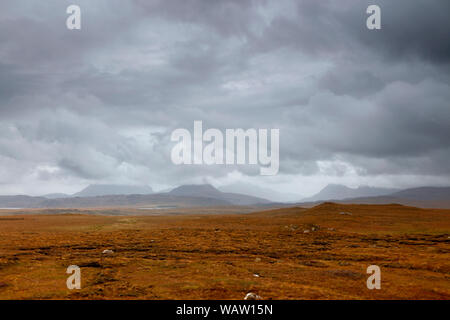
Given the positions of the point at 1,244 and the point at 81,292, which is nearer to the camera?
the point at 81,292

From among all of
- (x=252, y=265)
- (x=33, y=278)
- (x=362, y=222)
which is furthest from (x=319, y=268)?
(x=362, y=222)

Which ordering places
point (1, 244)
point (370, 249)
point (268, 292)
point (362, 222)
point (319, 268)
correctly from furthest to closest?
point (362, 222) → point (1, 244) → point (370, 249) → point (319, 268) → point (268, 292)

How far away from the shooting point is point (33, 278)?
79.0ft

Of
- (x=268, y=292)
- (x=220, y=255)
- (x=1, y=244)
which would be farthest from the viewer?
(x=1, y=244)
